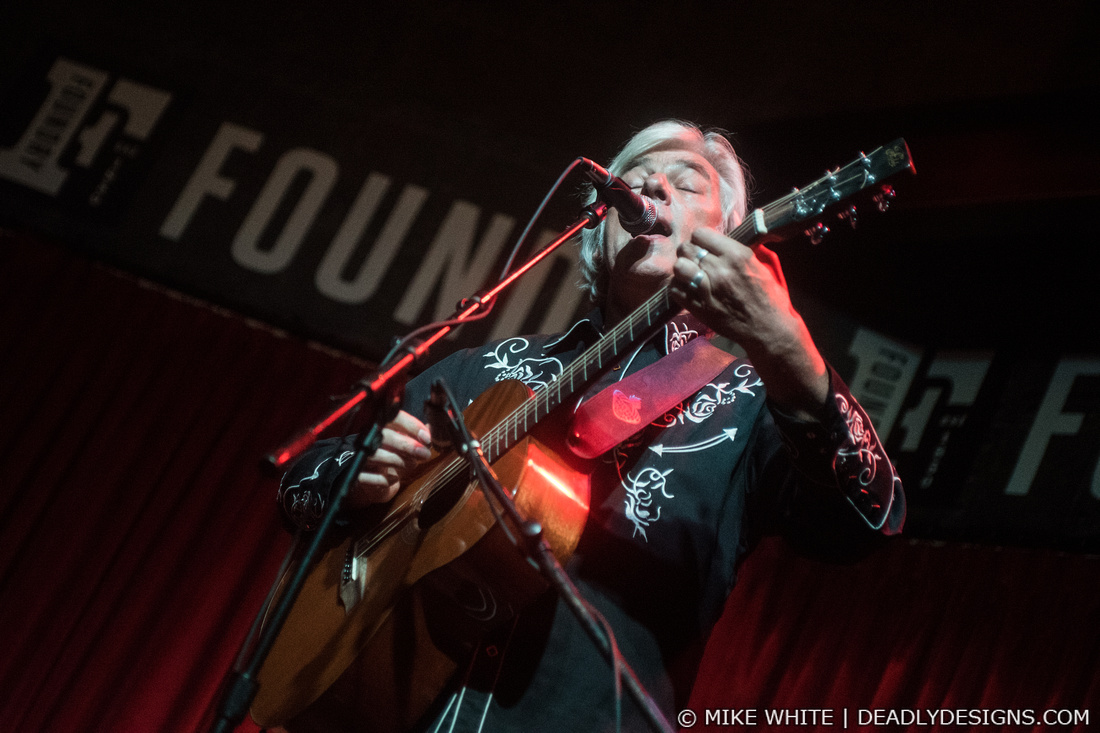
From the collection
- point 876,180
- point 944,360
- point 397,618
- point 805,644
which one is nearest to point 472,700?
point 397,618

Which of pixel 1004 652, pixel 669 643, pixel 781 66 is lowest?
pixel 669 643

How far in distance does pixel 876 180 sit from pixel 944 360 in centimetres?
293

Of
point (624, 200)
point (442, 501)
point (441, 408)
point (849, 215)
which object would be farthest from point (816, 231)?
point (442, 501)

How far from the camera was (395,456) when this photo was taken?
1.57 meters

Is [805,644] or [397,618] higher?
[805,644]

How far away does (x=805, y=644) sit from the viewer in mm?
3498

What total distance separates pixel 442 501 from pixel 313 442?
41 centimetres

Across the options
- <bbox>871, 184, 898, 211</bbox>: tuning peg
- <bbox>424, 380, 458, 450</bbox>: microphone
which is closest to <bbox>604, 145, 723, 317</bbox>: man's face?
<bbox>871, 184, 898, 211</bbox>: tuning peg

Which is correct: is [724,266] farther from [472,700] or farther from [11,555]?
[11,555]

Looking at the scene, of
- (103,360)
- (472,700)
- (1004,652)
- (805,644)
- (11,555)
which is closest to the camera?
(472,700)

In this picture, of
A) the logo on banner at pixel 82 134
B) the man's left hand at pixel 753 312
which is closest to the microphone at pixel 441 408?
the man's left hand at pixel 753 312

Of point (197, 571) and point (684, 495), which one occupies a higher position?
point (684, 495)

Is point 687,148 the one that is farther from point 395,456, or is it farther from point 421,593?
point 421,593

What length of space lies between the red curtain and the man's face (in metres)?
2.14
